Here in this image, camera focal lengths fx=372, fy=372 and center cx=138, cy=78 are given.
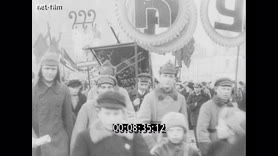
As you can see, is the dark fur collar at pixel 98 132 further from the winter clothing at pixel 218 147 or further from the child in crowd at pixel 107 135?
the winter clothing at pixel 218 147

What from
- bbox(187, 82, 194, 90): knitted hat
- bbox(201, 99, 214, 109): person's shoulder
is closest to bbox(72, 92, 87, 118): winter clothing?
bbox(187, 82, 194, 90): knitted hat

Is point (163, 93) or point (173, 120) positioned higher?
point (163, 93)

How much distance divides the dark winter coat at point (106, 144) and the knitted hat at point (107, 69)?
1.13 ft

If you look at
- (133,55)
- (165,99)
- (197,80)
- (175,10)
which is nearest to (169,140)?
(165,99)

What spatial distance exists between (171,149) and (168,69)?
563 mm

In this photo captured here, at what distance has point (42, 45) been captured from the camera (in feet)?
8.66

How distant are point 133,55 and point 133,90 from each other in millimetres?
245

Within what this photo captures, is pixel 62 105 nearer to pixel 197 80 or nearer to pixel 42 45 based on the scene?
pixel 42 45

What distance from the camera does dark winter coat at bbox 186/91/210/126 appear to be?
2.62 m

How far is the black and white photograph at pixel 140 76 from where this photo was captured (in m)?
2.60

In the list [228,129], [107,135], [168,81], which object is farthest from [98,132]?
[228,129]

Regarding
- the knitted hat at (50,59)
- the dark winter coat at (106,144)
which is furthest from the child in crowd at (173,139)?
the knitted hat at (50,59)

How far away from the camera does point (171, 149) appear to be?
8.58 feet
